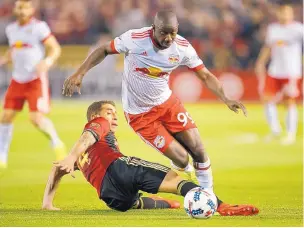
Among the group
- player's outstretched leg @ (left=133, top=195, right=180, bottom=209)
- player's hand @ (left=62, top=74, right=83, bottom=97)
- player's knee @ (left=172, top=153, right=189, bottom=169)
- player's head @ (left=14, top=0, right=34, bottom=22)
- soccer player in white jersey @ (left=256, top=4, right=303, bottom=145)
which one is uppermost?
player's hand @ (left=62, top=74, right=83, bottom=97)

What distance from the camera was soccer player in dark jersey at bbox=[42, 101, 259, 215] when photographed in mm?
8602

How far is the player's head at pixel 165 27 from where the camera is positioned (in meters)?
9.21

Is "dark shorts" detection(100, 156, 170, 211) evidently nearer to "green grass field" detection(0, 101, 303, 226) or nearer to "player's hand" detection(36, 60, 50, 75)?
"green grass field" detection(0, 101, 303, 226)

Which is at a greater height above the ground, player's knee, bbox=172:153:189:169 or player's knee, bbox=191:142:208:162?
player's knee, bbox=191:142:208:162

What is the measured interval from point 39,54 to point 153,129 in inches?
204

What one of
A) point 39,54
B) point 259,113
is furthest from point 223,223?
point 259,113

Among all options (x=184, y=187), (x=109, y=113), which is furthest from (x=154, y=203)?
(x=109, y=113)

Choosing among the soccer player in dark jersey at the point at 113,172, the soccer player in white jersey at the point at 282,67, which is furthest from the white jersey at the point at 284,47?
the soccer player in dark jersey at the point at 113,172

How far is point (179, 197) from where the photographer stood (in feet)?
36.2

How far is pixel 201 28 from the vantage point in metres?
29.6

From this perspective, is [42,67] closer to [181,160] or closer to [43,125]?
[43,125]

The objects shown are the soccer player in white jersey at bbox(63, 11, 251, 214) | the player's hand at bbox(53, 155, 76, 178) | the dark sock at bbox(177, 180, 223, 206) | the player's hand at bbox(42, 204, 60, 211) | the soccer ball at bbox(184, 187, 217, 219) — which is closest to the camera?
the player's hand at bbox(53, 155, 76, 178)

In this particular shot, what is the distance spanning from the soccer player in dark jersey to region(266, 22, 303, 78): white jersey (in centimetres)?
1028

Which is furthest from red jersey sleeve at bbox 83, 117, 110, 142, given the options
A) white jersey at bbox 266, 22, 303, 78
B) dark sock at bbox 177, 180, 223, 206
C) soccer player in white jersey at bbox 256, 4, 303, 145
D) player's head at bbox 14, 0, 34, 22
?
white jersey at bbox 266, 22, 303, 78
